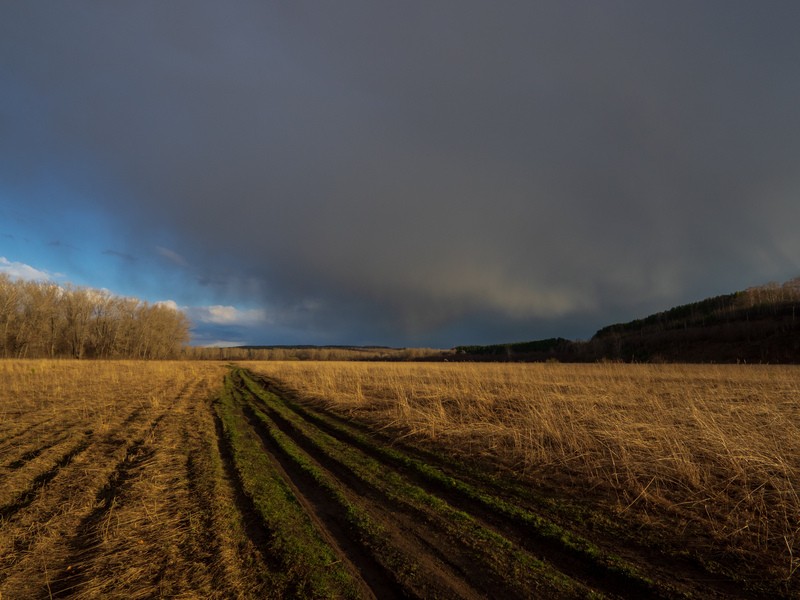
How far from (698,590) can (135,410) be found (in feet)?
53.7

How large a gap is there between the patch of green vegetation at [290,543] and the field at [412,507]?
0.02 m

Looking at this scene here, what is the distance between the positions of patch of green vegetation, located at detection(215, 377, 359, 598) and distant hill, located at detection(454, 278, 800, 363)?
5430 cm

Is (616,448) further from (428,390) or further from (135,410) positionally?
(135,410)

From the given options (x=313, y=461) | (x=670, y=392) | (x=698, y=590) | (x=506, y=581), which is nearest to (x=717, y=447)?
(x=698, y=590)

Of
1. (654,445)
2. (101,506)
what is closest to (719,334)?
(654,445)

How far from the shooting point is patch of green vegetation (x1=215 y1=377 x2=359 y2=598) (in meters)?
3.47

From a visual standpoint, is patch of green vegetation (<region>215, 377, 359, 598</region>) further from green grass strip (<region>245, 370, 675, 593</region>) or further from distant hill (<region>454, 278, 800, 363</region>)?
distant hill (<region>454, 278, 800, 363</region>)

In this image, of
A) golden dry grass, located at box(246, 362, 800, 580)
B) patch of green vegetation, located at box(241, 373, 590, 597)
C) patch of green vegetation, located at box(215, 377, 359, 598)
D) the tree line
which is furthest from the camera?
the tree line

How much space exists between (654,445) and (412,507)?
5.53 meters

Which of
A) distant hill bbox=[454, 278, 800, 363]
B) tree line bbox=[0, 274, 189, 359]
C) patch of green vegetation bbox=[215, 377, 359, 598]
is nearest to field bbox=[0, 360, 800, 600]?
patch of green vegetation bbox=[215, 377, 359, 598]

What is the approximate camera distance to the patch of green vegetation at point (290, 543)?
347 centimetres

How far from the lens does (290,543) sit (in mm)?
4289

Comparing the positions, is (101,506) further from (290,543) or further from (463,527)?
(463,527)

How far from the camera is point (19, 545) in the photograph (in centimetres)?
429
